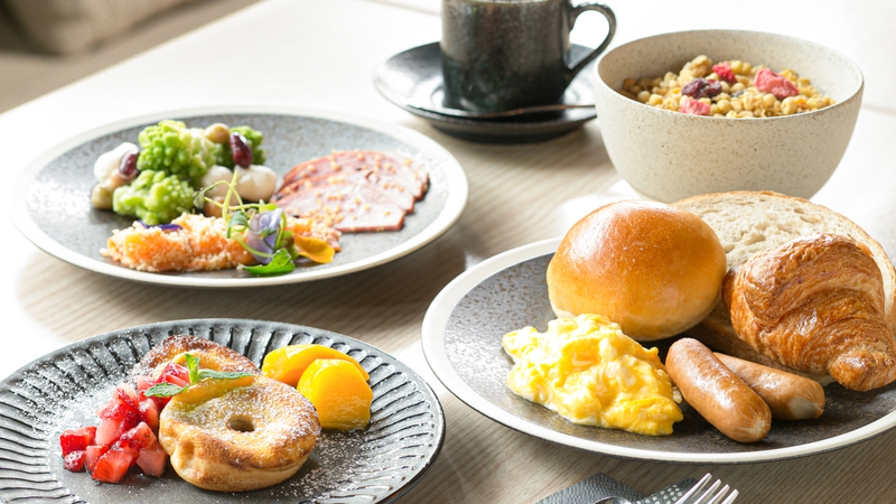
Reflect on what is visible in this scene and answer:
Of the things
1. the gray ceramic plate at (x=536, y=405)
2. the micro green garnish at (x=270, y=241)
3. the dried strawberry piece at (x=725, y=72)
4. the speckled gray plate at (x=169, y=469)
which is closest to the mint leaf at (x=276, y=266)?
the micro green garnish at (x=270, y=241)

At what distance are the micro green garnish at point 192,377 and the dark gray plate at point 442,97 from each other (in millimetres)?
1099

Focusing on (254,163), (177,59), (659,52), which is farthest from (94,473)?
(177,59)

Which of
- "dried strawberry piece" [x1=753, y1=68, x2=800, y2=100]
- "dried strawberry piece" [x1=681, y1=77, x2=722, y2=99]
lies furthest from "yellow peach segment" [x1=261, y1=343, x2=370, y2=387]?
"dried strawberry piece" [x1=753, y1=68, x2=800, y2=100]

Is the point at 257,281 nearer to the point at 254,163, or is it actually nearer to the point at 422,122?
the point at 254,163

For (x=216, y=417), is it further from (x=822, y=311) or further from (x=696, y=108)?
(x=696, y=108)

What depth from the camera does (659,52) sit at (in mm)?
1837

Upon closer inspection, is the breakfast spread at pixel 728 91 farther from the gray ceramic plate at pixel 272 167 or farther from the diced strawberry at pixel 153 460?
the diced strawberry at pixel 153 460

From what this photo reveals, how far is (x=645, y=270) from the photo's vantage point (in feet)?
4.01

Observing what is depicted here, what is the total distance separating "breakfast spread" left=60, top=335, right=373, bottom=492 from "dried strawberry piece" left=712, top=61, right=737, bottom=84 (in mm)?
982

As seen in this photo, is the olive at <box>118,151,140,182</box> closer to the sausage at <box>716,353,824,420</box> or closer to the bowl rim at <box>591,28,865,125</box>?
the bowl rim at <box>591,28,865,125</box>

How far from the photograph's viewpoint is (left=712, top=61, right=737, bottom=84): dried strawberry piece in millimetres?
1722

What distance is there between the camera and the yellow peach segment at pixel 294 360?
1157 mm

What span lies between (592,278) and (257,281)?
0.52m

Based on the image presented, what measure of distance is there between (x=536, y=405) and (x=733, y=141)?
64cm
